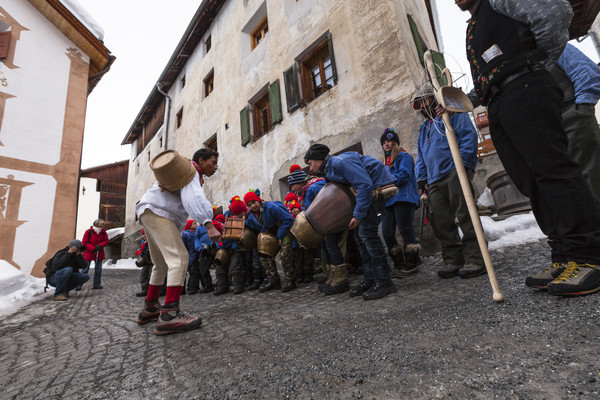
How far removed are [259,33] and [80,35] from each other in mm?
7071

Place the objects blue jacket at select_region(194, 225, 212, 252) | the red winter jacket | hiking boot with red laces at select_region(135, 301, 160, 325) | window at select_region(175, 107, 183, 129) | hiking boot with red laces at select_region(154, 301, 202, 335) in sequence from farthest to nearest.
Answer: window at select_region(175, 107, 183, 129)
the red winter jacket
blue jacket at select_region(194, 225, 212, 252)
hiking boot with red laces at select_region(135, 301, 160, 325)
hiking boot with red laces at select_region(154, 301, 202, 335)

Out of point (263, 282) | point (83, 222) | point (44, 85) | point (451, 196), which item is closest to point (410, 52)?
point (451, 196)

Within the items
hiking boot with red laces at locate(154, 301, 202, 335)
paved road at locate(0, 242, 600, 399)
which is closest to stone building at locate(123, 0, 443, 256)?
paved road at locate(0, 242, 600, 399)

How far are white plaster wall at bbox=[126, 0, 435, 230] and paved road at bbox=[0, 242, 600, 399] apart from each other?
4.06m

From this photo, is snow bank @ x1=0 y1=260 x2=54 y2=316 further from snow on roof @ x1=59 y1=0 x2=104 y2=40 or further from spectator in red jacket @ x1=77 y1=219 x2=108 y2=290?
snow on roof @ x1=59 y1=0 x2=104 y2=40

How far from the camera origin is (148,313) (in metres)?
3.04

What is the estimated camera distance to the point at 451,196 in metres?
3.18

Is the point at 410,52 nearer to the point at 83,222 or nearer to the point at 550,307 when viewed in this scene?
the point at 550,307

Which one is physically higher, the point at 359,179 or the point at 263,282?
the point at 359,179

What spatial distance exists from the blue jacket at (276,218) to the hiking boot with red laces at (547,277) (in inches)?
121

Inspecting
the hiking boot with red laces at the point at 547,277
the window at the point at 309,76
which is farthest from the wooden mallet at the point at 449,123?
the window at the point at 309,76

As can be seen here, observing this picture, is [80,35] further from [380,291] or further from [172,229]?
[380,291]

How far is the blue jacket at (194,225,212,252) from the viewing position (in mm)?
5719

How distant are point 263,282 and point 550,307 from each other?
13.3 ft
